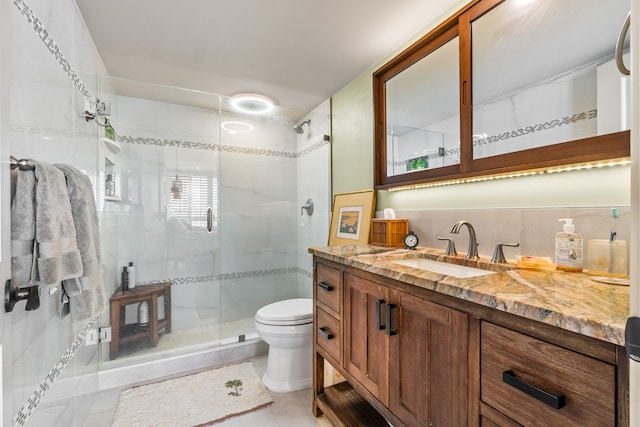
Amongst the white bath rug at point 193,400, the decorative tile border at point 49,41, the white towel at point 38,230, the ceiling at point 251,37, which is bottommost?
the white bath rug at point 193,400

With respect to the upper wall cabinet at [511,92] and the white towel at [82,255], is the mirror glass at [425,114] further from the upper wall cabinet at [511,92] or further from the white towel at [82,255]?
the white towel at [82,255]

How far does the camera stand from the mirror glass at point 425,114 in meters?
1.53

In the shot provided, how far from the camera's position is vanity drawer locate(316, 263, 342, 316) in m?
1.47

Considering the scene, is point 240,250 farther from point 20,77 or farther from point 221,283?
point 20,77

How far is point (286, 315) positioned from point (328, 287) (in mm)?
586

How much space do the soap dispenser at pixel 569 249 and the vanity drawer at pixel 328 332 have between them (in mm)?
966

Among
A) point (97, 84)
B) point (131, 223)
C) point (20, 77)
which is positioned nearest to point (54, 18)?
point (20, 77)

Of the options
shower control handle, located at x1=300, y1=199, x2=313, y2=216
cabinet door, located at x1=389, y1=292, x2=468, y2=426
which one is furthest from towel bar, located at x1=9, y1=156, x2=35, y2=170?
shower control handle, located at x1=300, y1=199, x2=313, y2=216

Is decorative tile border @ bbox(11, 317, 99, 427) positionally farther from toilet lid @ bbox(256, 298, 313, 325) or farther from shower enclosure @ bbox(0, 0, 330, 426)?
toilet lid @ bbox(256, 298, 313, 325)

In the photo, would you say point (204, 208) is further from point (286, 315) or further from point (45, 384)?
point (45, 384)

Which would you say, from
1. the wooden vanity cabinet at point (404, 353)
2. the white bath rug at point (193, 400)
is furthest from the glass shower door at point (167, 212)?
the wooden vanity cabinet at point (404, 353)

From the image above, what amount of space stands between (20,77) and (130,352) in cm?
207

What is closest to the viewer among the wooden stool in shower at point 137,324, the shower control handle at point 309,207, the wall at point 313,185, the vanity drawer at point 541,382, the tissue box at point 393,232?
the vanity drawer at point 541,382

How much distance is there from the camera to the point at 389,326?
3.62ft
